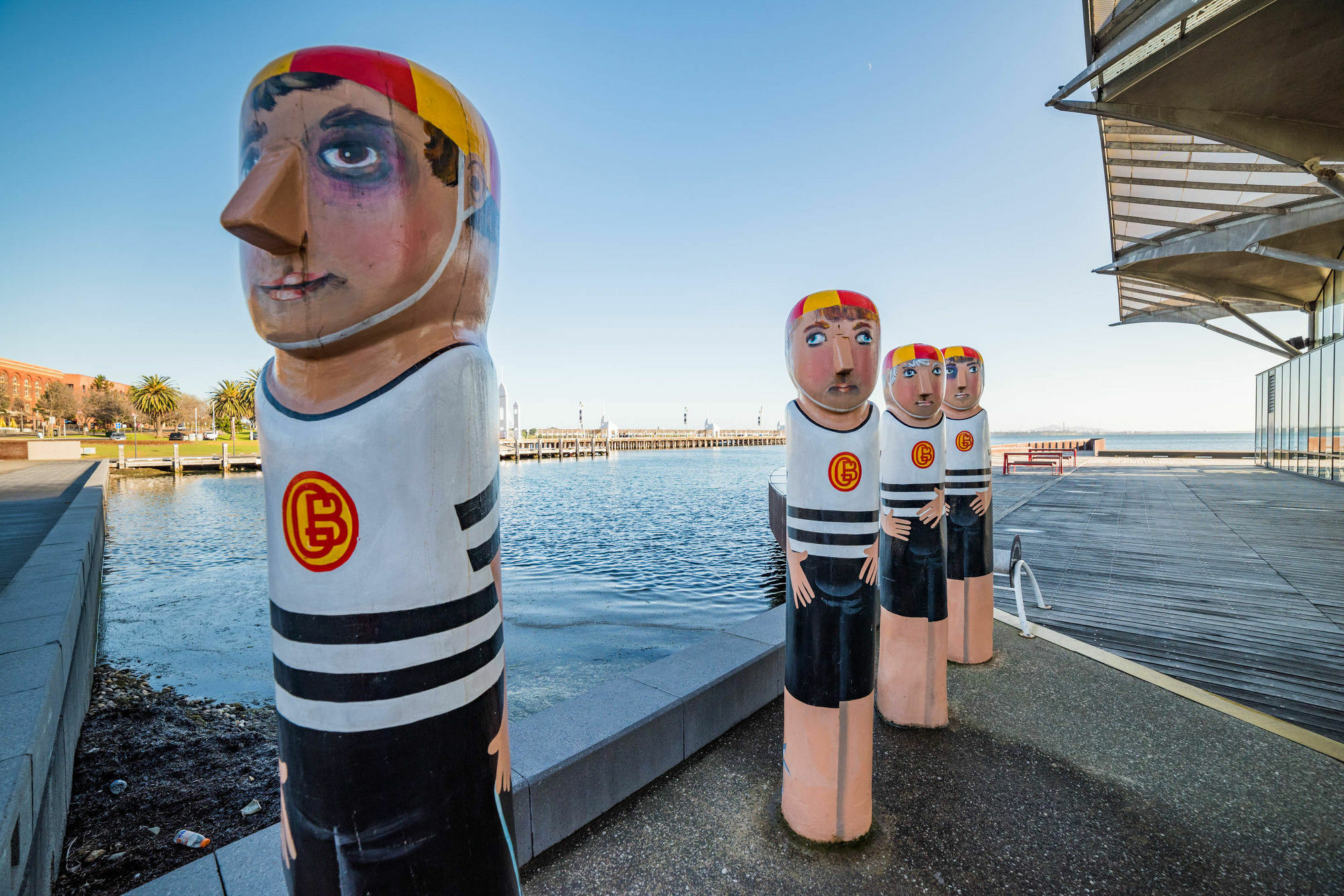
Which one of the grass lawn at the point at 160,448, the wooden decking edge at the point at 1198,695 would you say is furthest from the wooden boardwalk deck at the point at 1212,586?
the grass lawn at the point at 160,448

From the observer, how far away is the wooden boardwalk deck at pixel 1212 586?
15.2ft

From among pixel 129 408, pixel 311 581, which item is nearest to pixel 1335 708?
pixel 311 581

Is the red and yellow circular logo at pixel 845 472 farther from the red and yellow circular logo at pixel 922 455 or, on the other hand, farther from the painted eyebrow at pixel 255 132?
the painted eyebrow at pixel 255 132

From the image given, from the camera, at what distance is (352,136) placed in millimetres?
1277

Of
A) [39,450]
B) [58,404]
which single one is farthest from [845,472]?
[58,404]

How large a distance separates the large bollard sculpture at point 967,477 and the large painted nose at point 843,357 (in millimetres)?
2244

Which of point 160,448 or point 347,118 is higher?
point 347,118

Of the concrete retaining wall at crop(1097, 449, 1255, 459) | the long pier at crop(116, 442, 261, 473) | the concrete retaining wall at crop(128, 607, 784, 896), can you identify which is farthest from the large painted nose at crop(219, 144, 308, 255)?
the long pier at crop(116, 442, 261, 473)

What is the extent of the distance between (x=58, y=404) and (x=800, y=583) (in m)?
85.5

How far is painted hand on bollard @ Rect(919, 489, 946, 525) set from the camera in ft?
12.6

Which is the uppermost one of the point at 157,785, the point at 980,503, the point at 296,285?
the point at 296,285

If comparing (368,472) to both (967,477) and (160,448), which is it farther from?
(160,448)

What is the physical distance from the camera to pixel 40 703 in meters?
2.66

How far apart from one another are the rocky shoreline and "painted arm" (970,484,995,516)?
218 inches
